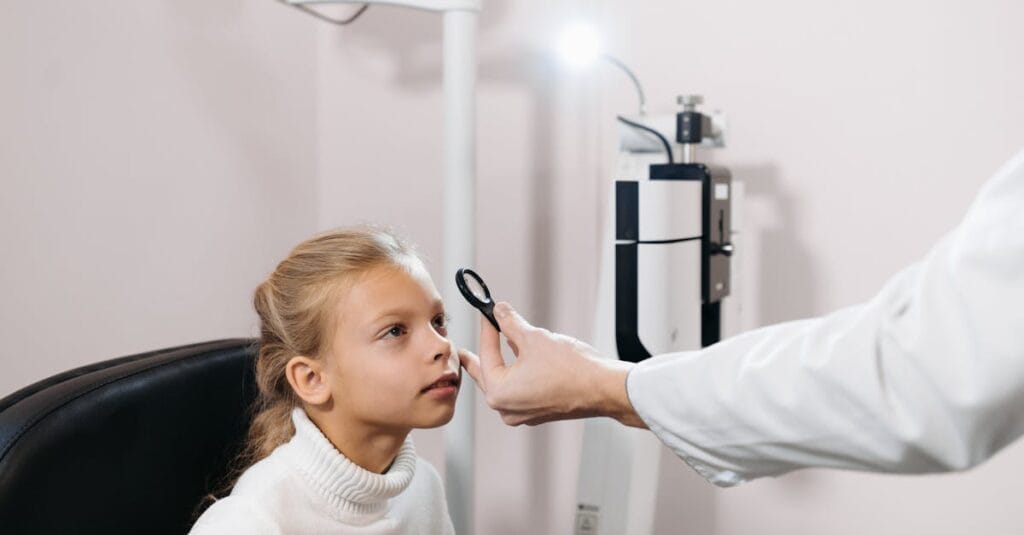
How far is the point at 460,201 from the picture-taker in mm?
2035

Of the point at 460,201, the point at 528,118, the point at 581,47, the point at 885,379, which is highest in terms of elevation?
the point at 581,47

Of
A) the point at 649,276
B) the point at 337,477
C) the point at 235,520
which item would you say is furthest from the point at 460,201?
the point at 235,520

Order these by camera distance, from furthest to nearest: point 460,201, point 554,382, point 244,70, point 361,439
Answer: point 244,70, point 460,201, point 361,439, point 554,382

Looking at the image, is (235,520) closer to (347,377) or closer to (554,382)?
(347,377)

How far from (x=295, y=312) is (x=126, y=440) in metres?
0.30

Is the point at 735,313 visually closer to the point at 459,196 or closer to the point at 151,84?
the point at 459,196

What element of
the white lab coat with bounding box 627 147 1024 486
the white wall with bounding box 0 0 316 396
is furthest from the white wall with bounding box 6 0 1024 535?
the white lab coat with bounding box 627 147 1024 486

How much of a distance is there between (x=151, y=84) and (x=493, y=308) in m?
1.12

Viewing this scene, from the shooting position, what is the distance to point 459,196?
2037mm

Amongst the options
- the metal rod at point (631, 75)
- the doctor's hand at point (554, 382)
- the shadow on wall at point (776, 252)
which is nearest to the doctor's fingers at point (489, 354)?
the doctor's hand at point (554, 382)

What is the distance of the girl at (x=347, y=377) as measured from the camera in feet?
4.56

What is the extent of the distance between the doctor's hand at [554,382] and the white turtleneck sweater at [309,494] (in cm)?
27

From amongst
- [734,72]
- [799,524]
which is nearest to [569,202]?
[734,72]

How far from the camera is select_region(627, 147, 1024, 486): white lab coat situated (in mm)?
843
